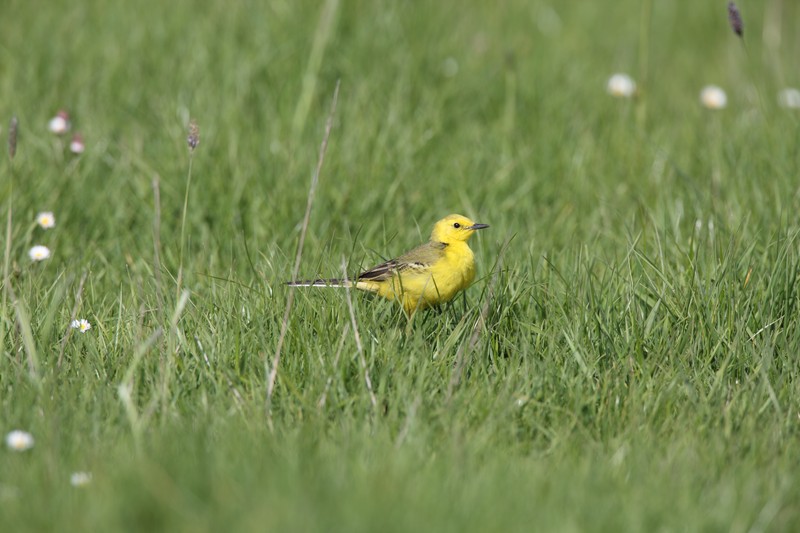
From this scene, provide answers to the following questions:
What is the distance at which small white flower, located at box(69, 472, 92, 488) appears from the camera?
2.82 m

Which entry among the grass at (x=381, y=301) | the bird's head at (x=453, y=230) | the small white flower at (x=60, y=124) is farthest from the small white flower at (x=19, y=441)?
the small white flower at (x=60, y=124)

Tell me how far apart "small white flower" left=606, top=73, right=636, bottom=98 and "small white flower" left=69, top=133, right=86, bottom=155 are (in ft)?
11.7

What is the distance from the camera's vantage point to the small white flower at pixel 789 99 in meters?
6.89

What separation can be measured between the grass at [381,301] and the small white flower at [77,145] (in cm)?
8

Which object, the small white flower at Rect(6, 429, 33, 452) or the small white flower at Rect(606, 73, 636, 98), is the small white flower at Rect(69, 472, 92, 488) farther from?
the small white flower at Rect(606, 73, 636, 98)

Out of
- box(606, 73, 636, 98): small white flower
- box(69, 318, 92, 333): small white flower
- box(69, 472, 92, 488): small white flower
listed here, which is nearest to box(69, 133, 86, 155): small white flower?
box(69, 318, 92, 333): small white flower

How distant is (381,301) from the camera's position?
13.8 ft

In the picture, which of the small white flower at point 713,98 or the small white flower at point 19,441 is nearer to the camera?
the small white flower at point 19,441

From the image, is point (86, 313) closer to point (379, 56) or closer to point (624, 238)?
point (624, 238)

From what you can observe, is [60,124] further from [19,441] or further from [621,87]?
[621,87]

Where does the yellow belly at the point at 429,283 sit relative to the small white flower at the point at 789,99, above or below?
below

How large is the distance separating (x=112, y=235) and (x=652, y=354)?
2.93 metres

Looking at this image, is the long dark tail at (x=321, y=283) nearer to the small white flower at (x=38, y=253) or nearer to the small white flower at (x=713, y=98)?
the small white flower at (x=38, y=253)

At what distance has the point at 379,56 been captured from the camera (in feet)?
23.4
